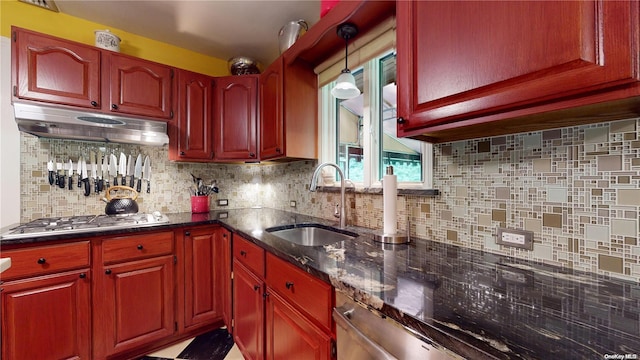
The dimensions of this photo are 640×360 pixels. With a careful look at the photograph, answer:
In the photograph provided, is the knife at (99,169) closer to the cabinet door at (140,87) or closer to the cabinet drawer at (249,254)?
the cabinet door at (140,87)

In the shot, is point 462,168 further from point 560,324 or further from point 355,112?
point 355,112

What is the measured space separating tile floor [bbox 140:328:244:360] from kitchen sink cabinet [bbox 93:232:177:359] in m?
0.11

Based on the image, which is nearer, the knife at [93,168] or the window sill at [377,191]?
the window sill at [377,191]

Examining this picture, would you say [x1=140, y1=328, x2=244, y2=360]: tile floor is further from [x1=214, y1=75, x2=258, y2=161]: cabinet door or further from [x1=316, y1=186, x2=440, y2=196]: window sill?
[x1=214, y1=75, x2=258, y2=161]: cabinet door

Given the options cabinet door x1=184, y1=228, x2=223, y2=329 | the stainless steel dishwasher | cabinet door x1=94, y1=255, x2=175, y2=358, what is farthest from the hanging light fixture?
cabinet door x1=94, y1=255, x2=175, y2=358

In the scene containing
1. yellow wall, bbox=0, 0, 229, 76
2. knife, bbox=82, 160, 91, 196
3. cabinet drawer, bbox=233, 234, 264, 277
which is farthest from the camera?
knife, bbox=82, 160, 91, 196

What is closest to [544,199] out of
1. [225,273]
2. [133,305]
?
[225,273]

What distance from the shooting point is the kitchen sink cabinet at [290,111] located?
1.87 metres

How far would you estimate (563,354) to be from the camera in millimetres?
446

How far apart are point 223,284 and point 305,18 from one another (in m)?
2.19

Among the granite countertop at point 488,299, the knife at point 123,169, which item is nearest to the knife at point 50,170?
the knife at point 123,169

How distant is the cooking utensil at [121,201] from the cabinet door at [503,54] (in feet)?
6.99

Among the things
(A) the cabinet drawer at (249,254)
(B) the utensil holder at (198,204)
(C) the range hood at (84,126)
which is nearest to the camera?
(A) the cabinet drawer at (249,254)

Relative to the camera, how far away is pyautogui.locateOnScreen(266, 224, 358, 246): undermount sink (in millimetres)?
1670
